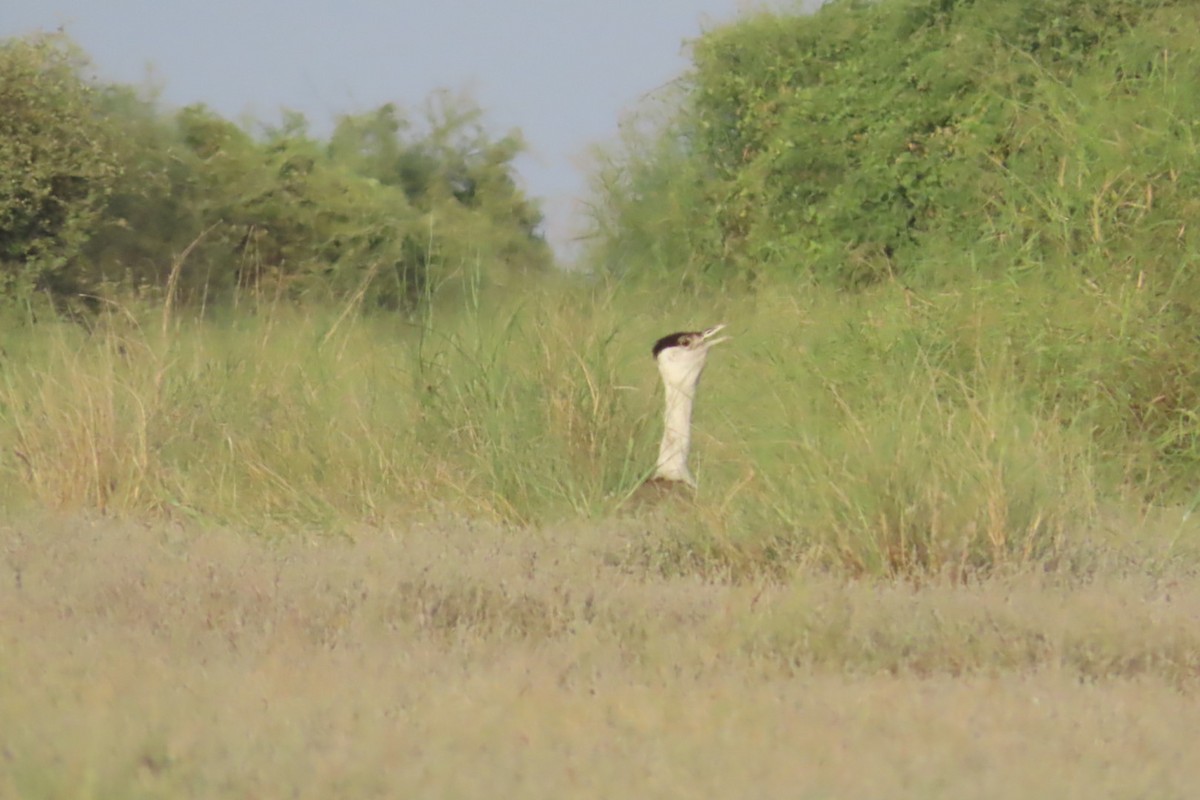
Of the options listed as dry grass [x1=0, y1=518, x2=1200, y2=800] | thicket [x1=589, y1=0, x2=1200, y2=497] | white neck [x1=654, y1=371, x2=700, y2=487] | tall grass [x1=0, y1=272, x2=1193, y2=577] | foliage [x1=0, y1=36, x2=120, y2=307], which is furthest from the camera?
foliage [x1=0, y1=36, x2=120, y2=307]

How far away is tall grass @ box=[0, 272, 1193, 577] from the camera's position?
16.6ft

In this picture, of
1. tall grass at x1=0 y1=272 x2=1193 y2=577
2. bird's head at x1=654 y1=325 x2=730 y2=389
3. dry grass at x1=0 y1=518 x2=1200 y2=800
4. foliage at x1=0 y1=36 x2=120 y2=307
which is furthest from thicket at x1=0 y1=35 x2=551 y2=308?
dry grass at x1=0 y1=518 x2=1200 y2=800

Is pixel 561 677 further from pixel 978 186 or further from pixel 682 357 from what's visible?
pixel 978 186

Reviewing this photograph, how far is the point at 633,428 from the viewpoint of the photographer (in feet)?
21.8

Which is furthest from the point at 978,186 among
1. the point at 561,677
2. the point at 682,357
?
the point at 561,677

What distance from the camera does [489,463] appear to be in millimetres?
6195

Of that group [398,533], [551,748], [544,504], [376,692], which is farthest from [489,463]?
[551,748]

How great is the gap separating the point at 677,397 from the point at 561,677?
98.1 inches

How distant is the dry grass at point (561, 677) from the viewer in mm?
2785

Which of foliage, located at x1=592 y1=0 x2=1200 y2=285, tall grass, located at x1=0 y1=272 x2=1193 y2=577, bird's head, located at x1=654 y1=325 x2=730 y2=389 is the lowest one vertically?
tall grass, located at x1=0 y1=272 x2=1193 y2=577

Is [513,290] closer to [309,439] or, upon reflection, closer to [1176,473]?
[309,439]

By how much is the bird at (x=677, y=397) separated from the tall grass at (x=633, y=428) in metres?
0.21

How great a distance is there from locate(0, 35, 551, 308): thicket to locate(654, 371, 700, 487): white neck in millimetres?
6014

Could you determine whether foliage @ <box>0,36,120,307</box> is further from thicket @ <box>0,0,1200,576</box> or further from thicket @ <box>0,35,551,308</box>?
thicket @ <box>0,0,1200,576</box>
